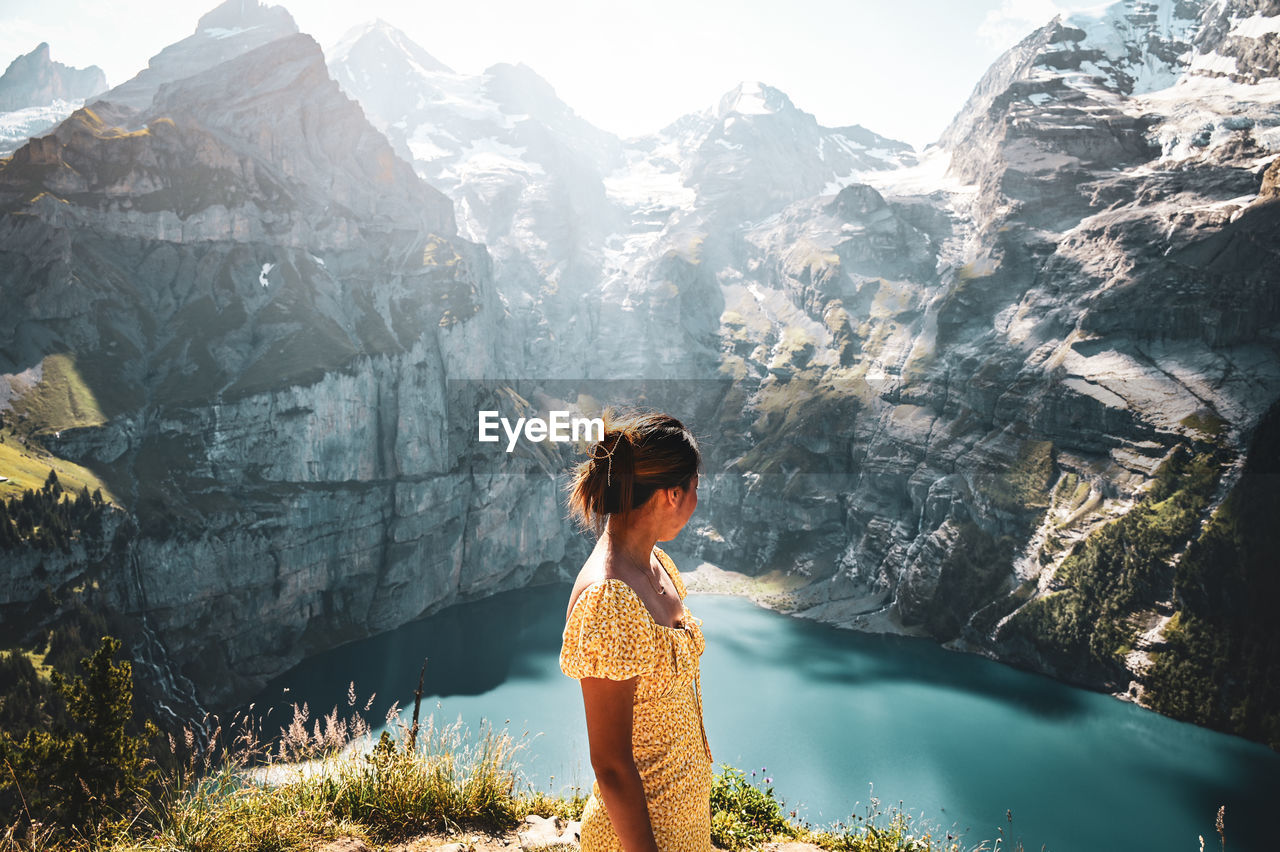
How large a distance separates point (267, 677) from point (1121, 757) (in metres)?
85.3

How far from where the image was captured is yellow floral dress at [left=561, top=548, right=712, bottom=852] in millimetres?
3197

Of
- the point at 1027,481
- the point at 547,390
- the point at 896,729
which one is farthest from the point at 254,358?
the point at 1027,481

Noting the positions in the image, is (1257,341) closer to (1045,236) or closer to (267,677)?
(1045,236)

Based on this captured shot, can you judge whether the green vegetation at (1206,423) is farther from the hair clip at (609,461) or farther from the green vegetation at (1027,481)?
the hair clip at (609,461)

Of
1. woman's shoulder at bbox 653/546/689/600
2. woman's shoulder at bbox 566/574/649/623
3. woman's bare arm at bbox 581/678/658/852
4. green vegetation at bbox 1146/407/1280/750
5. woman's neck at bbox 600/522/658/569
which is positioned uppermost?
woman's neck at bbox 600/522/658/569

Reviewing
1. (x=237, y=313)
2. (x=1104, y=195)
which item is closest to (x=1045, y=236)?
(x=1104, y=195)

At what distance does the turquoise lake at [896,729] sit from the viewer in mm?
48625

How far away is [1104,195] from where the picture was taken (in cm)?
13238

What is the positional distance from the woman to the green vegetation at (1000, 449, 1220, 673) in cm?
9624

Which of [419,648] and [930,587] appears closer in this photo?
[419,648]

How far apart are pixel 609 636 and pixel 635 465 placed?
92 cm

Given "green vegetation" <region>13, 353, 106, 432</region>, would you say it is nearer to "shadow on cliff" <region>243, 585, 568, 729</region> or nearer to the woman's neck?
"shadow on cliff" <region>243, 585, 568, 729</region>

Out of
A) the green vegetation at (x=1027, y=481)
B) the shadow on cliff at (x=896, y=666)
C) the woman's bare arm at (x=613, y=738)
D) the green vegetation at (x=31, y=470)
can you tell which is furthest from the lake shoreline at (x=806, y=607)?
the woman's bare arm at (x=613, y=738)

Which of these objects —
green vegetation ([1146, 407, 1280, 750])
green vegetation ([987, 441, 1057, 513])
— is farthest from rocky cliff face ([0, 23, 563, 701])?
green vegetation ([1146, 407, 1280, 750])
